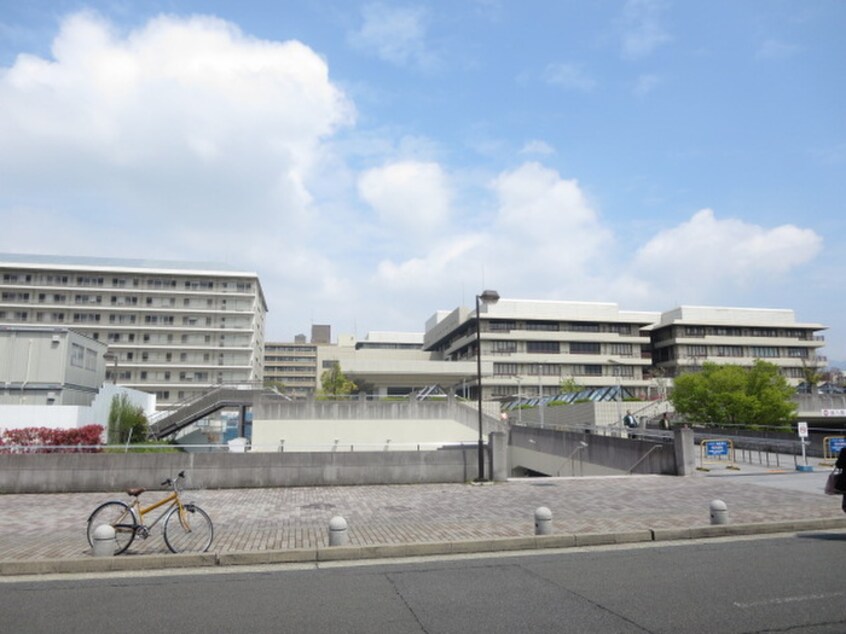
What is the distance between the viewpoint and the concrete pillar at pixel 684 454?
20.0 meters

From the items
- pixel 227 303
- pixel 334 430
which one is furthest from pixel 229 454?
pixel 227 303

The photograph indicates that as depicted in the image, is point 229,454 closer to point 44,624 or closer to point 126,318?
point 44,624

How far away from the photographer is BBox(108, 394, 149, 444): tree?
32.2 metres

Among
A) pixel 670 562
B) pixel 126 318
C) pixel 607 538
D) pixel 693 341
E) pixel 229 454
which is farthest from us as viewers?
pixel 693 341

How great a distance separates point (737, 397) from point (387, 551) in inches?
1267

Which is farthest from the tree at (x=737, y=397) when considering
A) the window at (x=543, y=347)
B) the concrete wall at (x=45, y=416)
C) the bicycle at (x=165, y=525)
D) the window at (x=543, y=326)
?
the window at (x=543, y=326)

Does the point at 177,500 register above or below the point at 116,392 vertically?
below

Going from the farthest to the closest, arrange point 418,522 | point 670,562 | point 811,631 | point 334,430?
point 334,430 < point 418,522 < point 670,562 < point 811,631

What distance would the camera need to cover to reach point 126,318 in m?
80.0

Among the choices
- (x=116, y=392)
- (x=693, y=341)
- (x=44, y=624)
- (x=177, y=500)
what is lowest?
(x=44, y=624)

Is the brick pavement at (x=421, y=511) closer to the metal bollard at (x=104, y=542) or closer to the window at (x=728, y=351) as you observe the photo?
the metal bollard at (x=104, y=542)

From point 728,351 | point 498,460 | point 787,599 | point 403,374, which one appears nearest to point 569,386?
point 403,374

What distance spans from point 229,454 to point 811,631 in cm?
1485

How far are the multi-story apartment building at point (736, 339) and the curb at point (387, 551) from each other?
78930 mm
